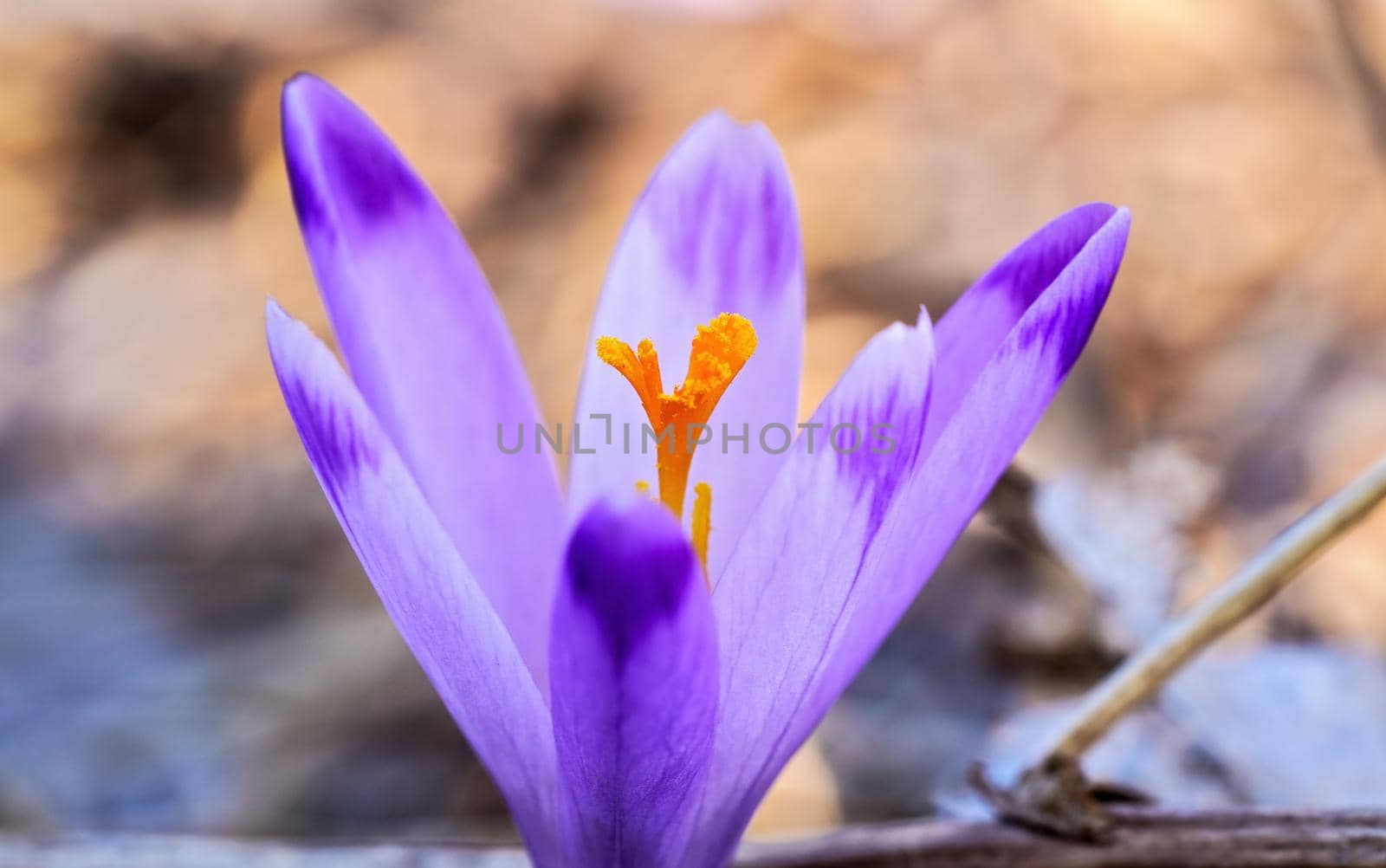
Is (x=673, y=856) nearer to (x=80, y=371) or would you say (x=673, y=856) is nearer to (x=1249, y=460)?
(x=1249, y=460)

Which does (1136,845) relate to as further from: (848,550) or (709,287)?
(709,287)

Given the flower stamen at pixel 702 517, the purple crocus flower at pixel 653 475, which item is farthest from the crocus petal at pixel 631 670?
the flower stamen at pixel 702 517

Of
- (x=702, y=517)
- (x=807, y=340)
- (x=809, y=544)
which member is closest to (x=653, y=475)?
(x=702, y=517)

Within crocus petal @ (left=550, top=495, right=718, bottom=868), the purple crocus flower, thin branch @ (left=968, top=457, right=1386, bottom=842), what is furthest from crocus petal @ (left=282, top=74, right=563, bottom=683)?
thin branch @ (left=968, top=457, right=1386, bottom=842)

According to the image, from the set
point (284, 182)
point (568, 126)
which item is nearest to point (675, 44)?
point (568, 126)

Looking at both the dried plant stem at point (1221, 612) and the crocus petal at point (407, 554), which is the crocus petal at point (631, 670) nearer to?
the crocus petal at point (407, 554)

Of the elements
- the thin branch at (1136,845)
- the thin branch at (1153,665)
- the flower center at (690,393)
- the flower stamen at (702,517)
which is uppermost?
the flower center at (690,393)

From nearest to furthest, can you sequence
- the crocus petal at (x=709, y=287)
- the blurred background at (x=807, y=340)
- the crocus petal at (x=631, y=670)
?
the crocus petal at (x=631, y=670) < the crocus petal at (x=709, y=287) < the blurred background at (x=807, y=340)
